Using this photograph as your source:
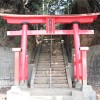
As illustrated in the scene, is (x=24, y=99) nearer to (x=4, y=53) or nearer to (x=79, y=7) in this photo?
(x=4, y=53)

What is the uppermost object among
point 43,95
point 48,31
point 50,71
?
point 48,31

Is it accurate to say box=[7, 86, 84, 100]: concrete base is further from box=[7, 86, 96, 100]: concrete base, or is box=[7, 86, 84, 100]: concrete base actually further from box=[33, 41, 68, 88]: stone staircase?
box=[33, 41, 68, 88]: stone staircase

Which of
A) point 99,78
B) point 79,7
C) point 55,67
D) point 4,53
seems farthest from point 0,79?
point 79,7

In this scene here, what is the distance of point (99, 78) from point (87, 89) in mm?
3708

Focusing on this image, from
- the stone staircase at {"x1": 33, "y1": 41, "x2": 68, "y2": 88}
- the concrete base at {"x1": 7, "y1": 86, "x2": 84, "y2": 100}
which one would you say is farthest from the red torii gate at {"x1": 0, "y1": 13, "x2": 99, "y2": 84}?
the concrete base at {"x1": 7, "y1": 86, "x2": 84, "y2": 100}

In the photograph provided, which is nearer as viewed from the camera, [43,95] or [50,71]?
[43,95]

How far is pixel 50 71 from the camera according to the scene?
527 inches

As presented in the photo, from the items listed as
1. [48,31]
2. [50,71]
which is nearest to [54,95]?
[50,71]

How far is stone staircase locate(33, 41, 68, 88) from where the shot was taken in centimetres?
1242

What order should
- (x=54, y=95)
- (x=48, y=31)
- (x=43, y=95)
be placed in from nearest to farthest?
(x=54, y=95) < (x=43, y=95) < (x=48, y=31)

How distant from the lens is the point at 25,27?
12.2 metres

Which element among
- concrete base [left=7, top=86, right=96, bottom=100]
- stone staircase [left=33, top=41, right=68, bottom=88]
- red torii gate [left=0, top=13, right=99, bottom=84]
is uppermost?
red torii gate [left=0, top=13, right=99, bottom=84]

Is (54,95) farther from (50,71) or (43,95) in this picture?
(50,71)

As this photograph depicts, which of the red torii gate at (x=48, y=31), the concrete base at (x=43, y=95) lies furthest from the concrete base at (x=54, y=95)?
the red torii gate at (x=48, y=31)
